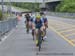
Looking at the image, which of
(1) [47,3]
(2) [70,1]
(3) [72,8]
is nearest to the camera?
(3) [72,8]

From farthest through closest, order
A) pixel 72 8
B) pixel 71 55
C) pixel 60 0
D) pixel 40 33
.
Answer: pixel 60 0
pixel 72 8
pixel 40 33
pixel 71 55

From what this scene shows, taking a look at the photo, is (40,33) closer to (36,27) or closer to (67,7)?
(36,27)

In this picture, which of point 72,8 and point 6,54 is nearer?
point 6,54

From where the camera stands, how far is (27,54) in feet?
55.9

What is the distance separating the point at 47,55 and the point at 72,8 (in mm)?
90494

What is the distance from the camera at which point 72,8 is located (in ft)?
348

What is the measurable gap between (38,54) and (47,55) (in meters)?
0.59

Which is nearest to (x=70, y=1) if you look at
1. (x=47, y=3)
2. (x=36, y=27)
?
(x=47, y=3)

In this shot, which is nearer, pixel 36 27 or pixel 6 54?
pixel 6 54

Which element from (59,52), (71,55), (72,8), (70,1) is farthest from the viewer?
(70,1)

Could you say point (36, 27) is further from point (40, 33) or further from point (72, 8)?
point (72, 8)

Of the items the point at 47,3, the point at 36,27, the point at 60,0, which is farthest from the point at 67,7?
the point at 36,27

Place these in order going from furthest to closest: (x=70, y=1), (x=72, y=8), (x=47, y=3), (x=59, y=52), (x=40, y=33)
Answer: (x=47, y=3), (x=70, y=1), (x=72, y=8), (x=40, y=33), (x=59, y=52)

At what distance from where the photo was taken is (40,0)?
139 m
